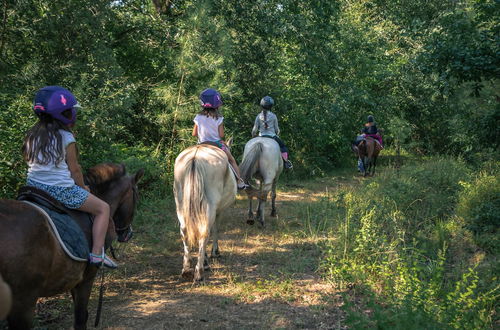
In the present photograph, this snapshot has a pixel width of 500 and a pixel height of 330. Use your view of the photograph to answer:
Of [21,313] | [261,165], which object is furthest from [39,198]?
[261,165]

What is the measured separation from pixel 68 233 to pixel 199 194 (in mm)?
2405

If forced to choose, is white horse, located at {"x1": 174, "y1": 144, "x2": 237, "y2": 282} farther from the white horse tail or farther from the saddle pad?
the saddle pad

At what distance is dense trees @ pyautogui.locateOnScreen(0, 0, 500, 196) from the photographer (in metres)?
7.64

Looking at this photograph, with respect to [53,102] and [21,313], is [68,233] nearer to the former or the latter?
[21,313]

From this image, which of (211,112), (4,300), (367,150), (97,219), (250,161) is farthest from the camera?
(367,150)

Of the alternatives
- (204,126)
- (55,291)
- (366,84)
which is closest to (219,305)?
(55,291)

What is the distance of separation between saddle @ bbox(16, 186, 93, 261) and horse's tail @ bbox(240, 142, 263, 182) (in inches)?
205


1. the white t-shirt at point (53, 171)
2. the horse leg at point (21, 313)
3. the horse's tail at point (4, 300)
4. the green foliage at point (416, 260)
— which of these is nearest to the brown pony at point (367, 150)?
the green foliage at point (416, 260)

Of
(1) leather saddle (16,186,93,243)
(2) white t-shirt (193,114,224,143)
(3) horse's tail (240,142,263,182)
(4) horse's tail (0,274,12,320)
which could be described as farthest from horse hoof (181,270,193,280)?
(4) horse's tail (0,274,12,320)

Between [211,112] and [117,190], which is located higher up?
[211,112]

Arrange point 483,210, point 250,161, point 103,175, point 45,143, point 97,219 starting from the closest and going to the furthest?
point 45,143 → point 97,219 → point 103,175 → point 483,210 → point 250,161

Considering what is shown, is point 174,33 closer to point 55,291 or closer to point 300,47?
point 300,47

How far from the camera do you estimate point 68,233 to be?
3.81 meters

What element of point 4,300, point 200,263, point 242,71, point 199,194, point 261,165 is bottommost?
point 200,263
